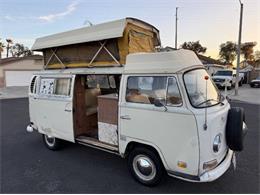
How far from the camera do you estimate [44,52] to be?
5.56 meters

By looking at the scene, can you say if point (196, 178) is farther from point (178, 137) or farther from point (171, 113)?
point (171, 113)

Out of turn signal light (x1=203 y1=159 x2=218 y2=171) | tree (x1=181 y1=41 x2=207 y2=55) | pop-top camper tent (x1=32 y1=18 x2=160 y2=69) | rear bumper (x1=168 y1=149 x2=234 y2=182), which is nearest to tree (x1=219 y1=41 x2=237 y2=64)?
tree (x1=181 y1=41 x2=207 y2=55)

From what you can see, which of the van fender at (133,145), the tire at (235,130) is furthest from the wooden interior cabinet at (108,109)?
the tire at (235,130)

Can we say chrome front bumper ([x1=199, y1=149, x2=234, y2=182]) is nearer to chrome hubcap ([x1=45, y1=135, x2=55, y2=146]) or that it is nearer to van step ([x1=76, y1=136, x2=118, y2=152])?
van step ([x1=76, y1=136, x2=118, y2=152])

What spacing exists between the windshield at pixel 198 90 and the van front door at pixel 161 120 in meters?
0.19

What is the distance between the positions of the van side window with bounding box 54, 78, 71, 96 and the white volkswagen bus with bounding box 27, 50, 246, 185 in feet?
1.46

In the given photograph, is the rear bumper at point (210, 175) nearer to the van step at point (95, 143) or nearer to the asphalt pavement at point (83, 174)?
the asphalt pavement at point (83, 174)

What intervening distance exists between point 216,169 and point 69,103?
3.18 meters

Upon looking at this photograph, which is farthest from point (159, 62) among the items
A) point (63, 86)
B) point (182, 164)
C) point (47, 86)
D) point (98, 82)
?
point (47, 86)

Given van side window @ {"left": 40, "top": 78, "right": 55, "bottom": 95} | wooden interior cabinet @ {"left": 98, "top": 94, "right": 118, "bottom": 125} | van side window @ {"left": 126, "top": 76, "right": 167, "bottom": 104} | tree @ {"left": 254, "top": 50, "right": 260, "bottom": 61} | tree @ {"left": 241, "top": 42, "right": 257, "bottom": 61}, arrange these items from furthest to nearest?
1. tree @ {"left": 254, "top": 50, "right": 260, "bottom": 61}
2. tree @ {"left": 241, "top": 42, "right": 257, "bottom": 61}
3. van side window @ {"left": 40, "top": 78, "right": 55, "bottom": 95}
4. wooden interior cabinet @ {"left": 98, "top": 94, "right": 118, "bottom": 125}
5. van side window @ {"left": 126, "top": 76, "right": 167, "bottom": 104}

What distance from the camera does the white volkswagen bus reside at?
2969mm

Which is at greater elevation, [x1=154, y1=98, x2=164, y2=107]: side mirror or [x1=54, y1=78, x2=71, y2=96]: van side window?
[x1=54, y1=78, x2=71, y2=96]: van side window

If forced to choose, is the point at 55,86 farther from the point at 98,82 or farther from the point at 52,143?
the point at 52,143

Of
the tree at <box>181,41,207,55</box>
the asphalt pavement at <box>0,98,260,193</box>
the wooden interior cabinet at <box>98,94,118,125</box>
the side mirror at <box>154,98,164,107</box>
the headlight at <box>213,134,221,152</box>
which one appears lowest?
the asphalt pavement at <box>0,98,260,193</box>
